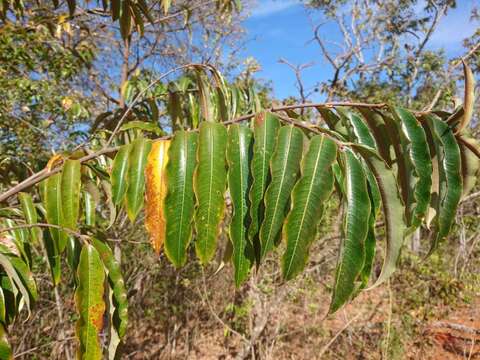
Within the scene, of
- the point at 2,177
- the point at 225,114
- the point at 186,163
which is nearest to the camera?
the point at 186,163

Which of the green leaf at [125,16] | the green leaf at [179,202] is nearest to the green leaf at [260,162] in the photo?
the green leaf at [179,202]

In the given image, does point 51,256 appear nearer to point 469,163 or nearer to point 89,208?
point 89,208

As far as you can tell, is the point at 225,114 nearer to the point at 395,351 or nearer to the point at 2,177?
the point at 2,177

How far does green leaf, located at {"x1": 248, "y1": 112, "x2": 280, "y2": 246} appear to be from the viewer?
30.4 inches

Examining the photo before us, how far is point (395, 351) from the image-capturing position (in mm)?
4684

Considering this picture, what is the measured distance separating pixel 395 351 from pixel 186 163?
495 cm

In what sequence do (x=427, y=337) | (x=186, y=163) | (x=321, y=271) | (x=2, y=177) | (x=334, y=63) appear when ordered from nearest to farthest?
(x=186, y=163)
(x=2, y=177)
(x=427, y=337)
(x=321, y=271)
(x=334, y=63)

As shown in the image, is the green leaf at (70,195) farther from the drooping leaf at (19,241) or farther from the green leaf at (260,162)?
the green leaf at (260,162)

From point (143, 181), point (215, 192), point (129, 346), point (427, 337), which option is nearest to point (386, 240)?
point (215, 192)

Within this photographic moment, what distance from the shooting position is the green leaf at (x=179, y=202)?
780 mm

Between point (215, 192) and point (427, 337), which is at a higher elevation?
point (215, 192)

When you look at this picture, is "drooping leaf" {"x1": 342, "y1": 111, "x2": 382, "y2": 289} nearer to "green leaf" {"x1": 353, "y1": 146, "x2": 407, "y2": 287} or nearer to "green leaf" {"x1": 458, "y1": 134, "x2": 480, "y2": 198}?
"green leaf" {"x1": 353, "y1": 146, "x2": 407, "y2": 287}

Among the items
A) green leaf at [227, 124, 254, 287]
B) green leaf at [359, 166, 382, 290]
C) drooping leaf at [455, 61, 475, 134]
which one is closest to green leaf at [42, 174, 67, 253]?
green leaf at [227, 124, 254, 287]

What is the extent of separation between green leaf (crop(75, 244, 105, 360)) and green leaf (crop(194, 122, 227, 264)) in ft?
0.91
